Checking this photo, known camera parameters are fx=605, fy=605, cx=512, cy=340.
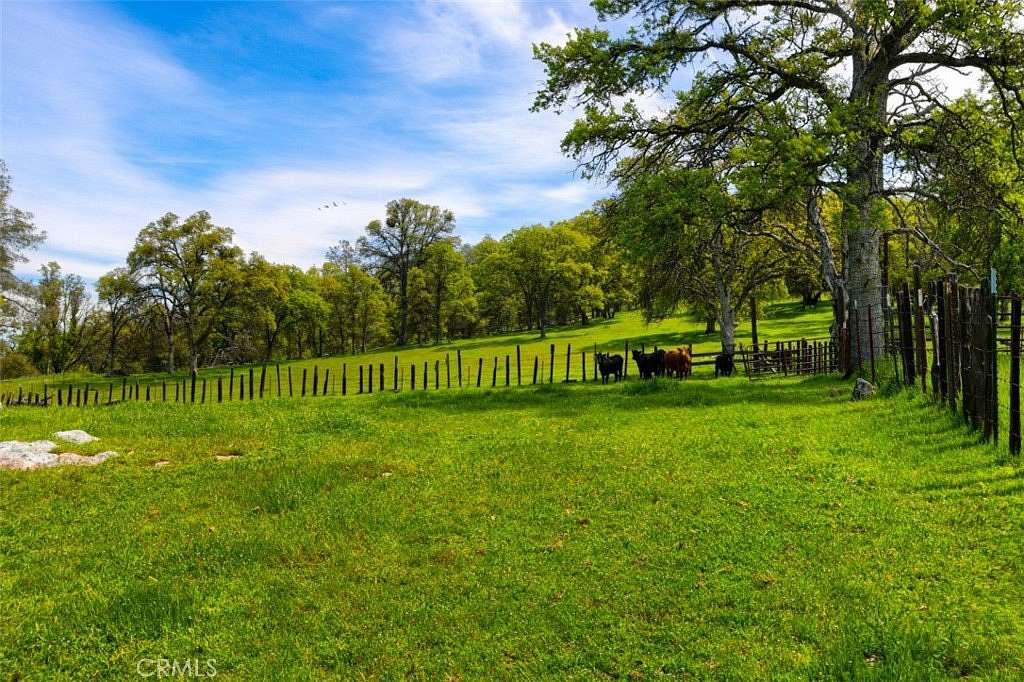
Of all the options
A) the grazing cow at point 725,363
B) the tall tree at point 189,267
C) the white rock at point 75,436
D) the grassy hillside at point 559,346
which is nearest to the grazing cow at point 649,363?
the grazing cow at point 725,363

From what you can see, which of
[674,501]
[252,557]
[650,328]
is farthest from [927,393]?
[650,328]

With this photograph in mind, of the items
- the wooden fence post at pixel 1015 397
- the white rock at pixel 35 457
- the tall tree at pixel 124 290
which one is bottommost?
the white rock at pixel 35 457

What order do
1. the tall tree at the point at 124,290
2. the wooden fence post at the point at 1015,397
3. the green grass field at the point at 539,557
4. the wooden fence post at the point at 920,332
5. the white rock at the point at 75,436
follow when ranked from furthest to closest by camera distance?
the tall tree at the point at 124,290, the white rock at the point at 75,436, the wooden fence post at the point at 920,332, the wooden fence post at the point at 1015,397, the green grass field at the point at 539,557

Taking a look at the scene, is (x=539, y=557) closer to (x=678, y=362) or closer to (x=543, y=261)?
(x=678, y=362)

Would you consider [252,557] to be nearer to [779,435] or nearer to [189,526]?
[189,526]

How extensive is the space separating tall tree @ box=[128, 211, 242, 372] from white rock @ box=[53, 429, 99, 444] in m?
34.6

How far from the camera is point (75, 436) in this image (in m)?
12.9

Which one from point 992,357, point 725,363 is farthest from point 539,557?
point 725,363

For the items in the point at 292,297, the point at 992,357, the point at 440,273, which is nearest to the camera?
the point at 992,357

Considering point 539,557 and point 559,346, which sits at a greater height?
point 559,346

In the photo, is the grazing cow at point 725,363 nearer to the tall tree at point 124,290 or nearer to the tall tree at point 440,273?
the tall tree at point 124,290

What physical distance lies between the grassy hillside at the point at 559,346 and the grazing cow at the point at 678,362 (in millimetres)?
9175

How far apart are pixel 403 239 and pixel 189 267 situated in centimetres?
3697

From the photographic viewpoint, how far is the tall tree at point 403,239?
80875 mm
